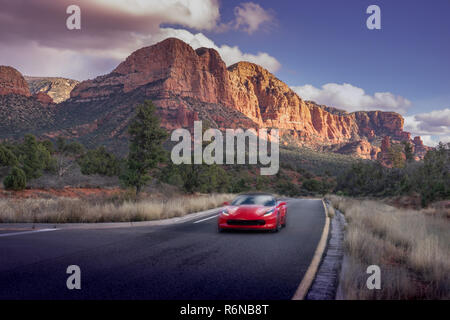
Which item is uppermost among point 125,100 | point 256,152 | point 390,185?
point 125,100

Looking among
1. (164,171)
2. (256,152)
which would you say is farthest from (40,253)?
(256,152)

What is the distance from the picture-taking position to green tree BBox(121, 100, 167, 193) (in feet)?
79.0

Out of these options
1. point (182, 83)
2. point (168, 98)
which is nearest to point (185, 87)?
point (182, 83)

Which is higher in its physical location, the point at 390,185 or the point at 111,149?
the point at 111,149

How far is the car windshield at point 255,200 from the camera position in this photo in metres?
10.9

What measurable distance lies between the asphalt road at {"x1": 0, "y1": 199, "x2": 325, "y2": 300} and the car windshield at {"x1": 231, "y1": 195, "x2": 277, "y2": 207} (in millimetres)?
1444

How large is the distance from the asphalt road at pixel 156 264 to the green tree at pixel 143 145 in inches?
581

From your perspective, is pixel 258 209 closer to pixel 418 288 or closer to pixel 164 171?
pixel 418 288

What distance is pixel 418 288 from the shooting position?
14.1 feet
